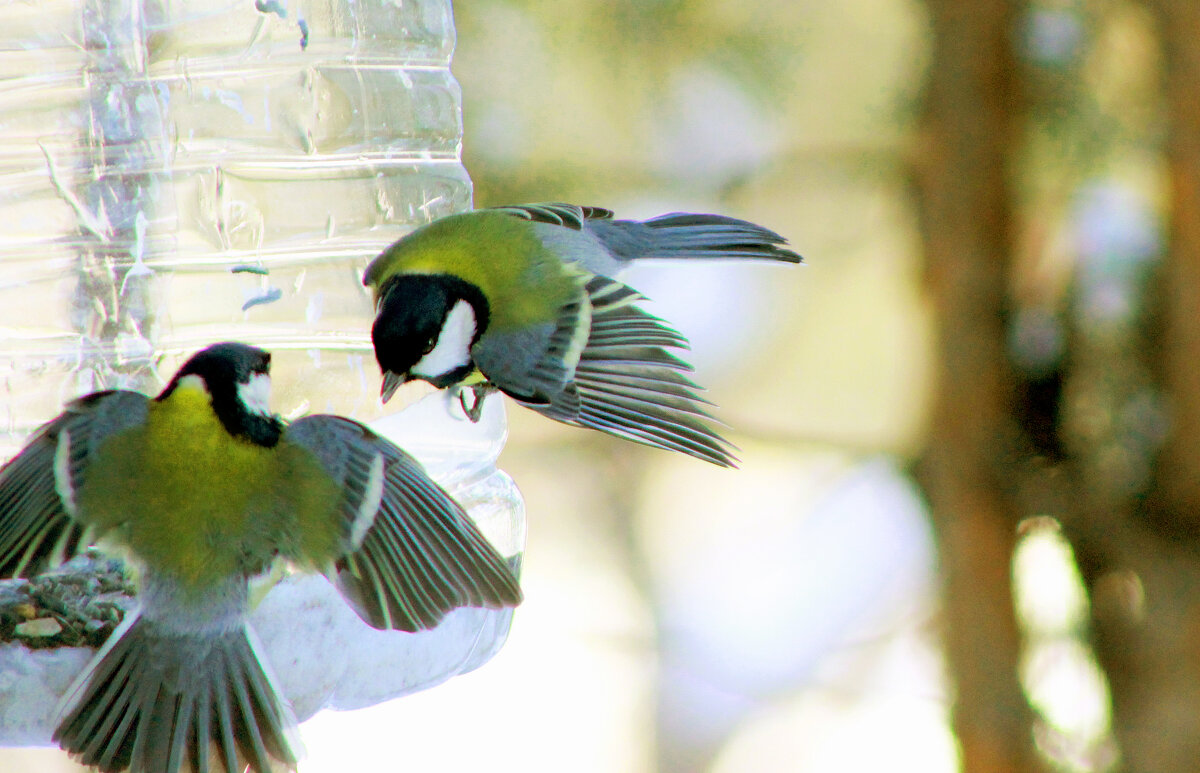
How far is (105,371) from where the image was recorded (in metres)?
1.56

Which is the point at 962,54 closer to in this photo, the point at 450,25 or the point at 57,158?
the point at 450,25

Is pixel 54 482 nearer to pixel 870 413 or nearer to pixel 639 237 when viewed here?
pixel 639 237

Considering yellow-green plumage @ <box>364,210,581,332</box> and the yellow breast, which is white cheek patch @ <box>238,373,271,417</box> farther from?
yellow-green plumage @ <box>364,210,581,332</box>

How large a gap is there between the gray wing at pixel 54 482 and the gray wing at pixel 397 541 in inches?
5.3

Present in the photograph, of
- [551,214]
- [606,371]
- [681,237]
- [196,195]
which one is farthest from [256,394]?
[196,195]

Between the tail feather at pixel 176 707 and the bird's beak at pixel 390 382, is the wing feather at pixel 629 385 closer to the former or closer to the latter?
the bird's beak at pixel 390 382

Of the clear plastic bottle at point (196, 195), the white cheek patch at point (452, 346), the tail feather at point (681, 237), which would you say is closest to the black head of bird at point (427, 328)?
the white cheek patch at point (452, 346)

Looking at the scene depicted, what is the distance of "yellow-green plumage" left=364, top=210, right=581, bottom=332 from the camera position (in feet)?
3.82

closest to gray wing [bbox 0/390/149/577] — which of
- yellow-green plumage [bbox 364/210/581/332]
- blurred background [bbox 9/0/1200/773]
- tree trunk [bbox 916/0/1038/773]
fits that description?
yellow-green plumage [bbox 364/210/581/332]

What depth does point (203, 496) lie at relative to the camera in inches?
37.6

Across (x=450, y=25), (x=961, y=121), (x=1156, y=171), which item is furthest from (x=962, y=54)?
(x=450, y=25)

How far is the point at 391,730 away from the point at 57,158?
1918 mm

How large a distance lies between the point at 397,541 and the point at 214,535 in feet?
0.49

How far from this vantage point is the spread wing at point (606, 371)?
103cm
